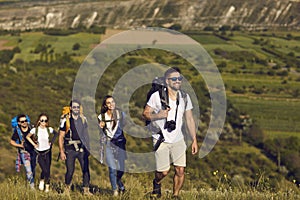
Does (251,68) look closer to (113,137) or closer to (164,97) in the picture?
(113,137)

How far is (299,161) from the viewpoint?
54438mm

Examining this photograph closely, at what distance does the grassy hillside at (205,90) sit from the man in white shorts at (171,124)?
34 cm

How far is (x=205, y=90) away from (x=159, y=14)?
86847 mm

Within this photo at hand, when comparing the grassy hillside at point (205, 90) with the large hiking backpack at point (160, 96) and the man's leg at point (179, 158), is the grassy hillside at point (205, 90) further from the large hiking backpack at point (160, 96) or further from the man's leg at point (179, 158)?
the large hiking backpack at point (160, 96)

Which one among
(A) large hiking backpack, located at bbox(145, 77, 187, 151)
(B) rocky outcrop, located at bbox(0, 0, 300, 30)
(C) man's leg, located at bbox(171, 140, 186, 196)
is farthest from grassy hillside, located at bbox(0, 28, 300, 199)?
(B) rocky outcrop, located at bbox(0, 0, 300, 30)

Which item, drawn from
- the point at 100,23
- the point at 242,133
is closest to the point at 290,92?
the point at 242,133

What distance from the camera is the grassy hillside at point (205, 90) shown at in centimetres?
3200

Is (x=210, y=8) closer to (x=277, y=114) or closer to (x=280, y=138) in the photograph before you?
(x=277, y=114)

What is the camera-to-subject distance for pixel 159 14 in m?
171

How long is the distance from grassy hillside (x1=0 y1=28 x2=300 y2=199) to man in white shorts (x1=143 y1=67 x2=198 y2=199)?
0.34 m

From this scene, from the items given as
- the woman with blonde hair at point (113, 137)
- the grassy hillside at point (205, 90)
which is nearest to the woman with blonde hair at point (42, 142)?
the grassy hillside at point (205, 90)

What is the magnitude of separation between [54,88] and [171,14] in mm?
106935

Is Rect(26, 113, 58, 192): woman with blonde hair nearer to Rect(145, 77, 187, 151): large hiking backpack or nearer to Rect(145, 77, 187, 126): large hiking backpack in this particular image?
Rect(145, 77, 187, 151): large hiking backpack

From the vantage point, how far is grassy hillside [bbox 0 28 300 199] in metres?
32.0
